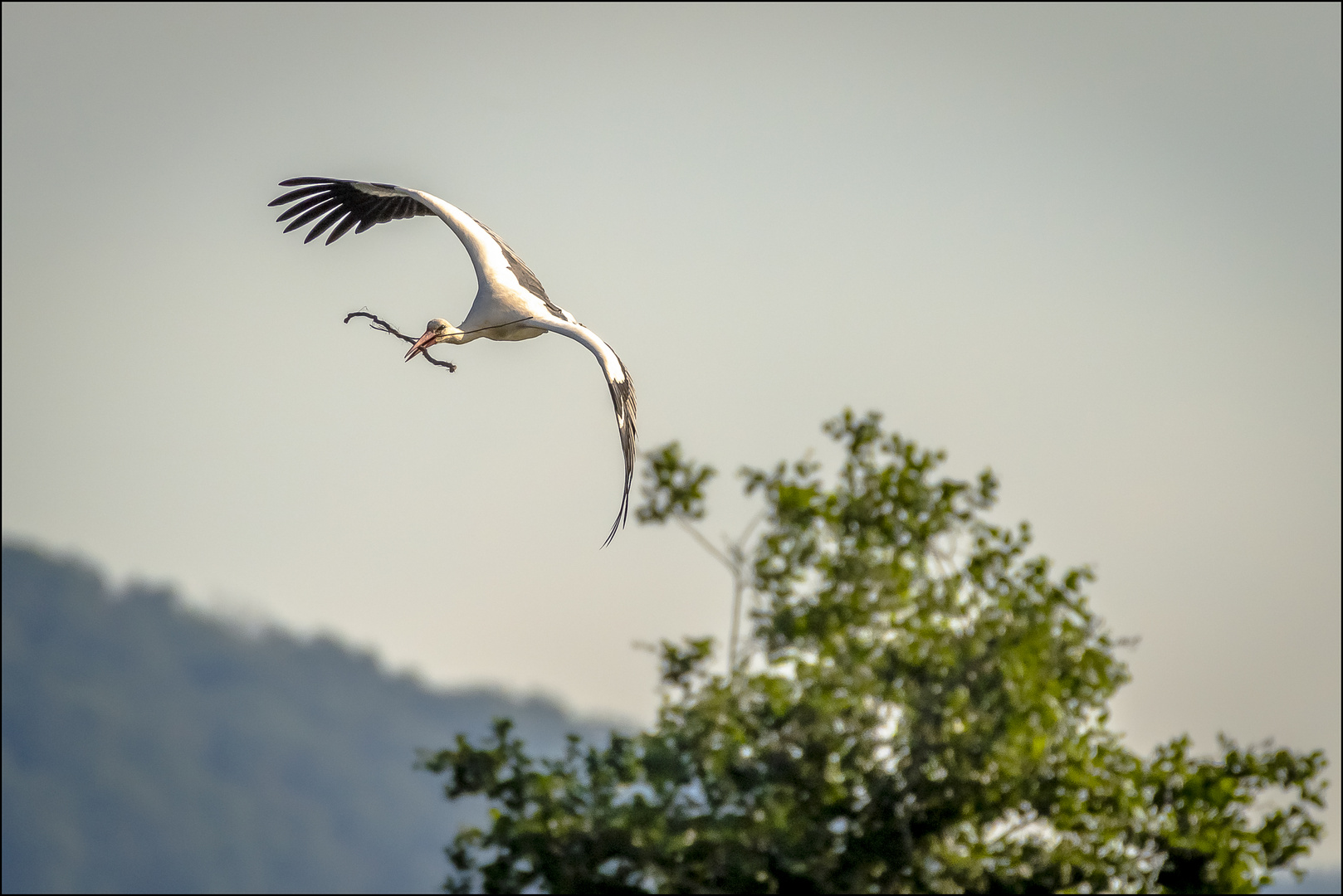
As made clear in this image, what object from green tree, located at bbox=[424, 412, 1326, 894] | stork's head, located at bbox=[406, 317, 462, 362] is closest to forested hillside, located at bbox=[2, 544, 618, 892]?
green tree, located at bbox=[424, 412, 1326, 894]

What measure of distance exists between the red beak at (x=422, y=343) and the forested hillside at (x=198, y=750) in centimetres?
15705

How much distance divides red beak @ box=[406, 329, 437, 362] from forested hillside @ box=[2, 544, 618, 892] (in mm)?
157054

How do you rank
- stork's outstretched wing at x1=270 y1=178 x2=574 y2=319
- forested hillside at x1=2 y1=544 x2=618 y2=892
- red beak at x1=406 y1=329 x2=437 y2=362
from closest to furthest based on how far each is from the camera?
red beak at x1=406 y1=329 x2=437 y2=362, stork's outstretched wing at x1=270 y1=178 x2=574 y2=319, forested hillside at x1=2 y1=544 x2=618 y2=892

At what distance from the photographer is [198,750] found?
186625 millimetres

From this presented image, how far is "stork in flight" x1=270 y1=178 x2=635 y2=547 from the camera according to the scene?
953 centimetres

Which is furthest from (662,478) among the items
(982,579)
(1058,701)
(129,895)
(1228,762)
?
(129,895)

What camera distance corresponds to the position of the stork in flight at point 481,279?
953 cm

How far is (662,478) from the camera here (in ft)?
57.1

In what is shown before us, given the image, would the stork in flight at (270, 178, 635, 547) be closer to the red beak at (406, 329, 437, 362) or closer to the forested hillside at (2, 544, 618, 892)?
the red beak at (406, 329, 437, 362)

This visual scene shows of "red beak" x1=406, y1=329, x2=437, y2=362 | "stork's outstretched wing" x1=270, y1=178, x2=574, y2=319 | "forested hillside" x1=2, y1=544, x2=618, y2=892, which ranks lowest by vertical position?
"red beak" x1=406, y1=329, x2=437, y2=362

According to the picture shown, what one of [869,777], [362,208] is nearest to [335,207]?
[362,208]

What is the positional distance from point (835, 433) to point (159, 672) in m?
183

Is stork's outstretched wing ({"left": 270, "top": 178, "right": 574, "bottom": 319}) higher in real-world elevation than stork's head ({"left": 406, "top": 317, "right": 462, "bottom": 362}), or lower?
higher

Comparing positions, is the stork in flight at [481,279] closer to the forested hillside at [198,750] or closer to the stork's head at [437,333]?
the stork's head at [437,333]
